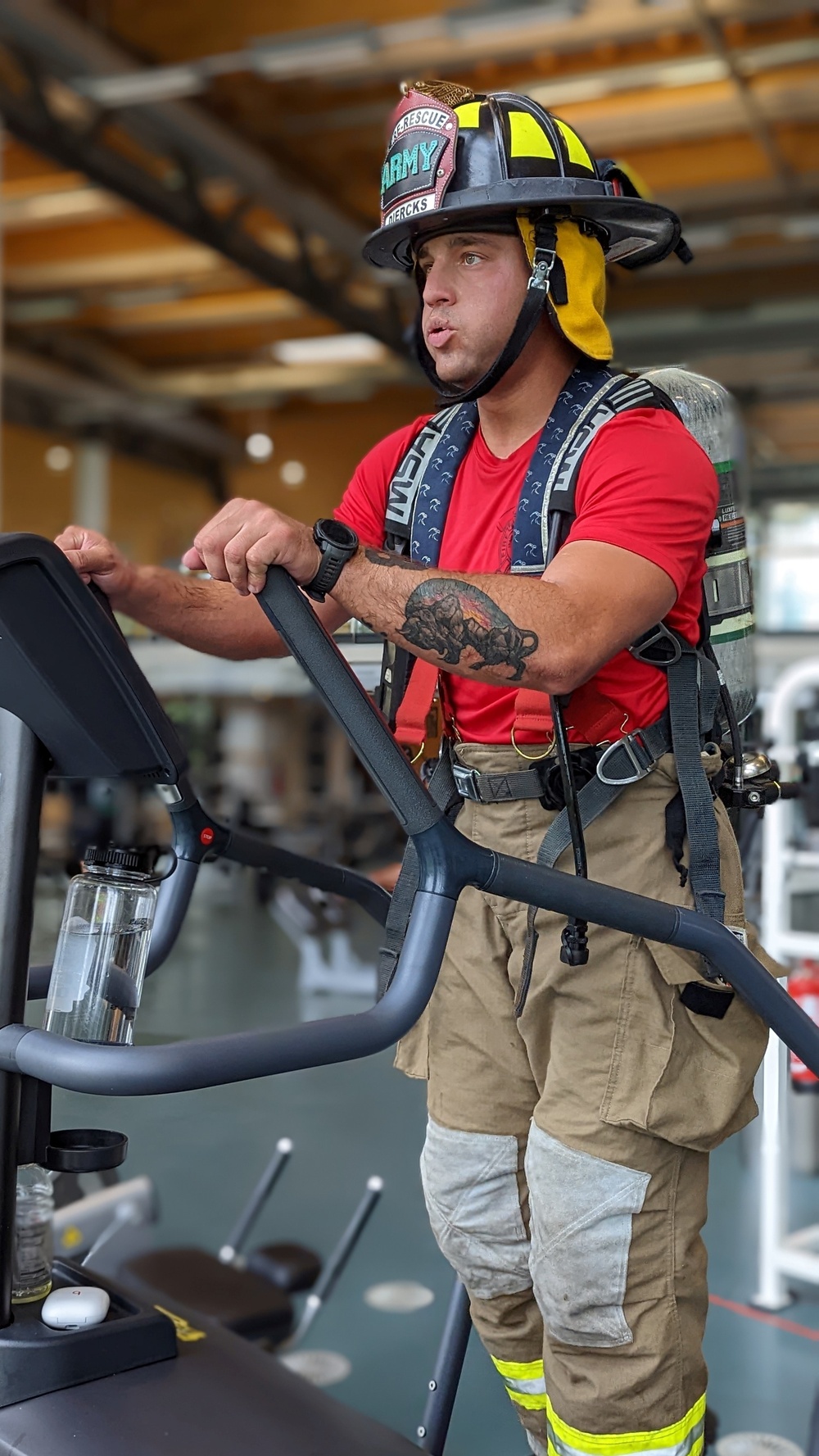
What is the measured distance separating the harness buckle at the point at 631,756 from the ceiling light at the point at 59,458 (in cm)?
1014

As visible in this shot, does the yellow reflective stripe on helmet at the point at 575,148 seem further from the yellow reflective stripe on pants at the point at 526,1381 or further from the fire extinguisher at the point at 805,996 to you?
the fire extinguisher at the point at 805,996

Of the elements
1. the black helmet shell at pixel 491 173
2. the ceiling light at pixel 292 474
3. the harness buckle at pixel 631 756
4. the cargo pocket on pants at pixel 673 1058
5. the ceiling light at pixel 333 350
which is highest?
the ceiling light at pixel 333 350

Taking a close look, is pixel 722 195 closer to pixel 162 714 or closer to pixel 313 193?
pixel 313 193

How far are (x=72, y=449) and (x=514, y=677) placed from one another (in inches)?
414

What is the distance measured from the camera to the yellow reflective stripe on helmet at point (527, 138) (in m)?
1.50

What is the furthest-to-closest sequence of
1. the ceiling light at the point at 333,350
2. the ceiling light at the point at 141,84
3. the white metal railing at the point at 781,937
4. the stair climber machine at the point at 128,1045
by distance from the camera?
1. the ceiling light at the point at 333,350
2. the ceiling light at the point at 141,84
3. the white metal railing at the point at 781,937
4. the stair climber machine at the point at 128,1045

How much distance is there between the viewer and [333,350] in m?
10.6

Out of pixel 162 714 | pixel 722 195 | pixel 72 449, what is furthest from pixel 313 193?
pixel 162 714

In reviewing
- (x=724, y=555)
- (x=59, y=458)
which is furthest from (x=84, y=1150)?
(x=59, y=458)

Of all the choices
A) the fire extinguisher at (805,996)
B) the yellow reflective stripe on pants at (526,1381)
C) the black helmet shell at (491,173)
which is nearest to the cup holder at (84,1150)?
the yellow reflective stripe on pants at (526,1381)

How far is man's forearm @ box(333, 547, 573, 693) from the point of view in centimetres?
126

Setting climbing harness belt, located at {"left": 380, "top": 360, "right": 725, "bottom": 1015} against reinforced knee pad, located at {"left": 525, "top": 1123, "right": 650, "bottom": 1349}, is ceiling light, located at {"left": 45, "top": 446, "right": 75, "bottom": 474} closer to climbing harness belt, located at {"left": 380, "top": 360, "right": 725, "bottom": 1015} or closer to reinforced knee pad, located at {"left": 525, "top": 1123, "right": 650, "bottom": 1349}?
climbing harness belt, located at {"left": 380, "top": 360, "right": 725, "bottom": 1015}

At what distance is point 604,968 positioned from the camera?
5.12ft

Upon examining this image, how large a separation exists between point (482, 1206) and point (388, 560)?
0.85 meters
